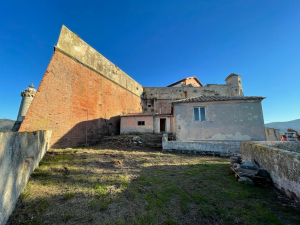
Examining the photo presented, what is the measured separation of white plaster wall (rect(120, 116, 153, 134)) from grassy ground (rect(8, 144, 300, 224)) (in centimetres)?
1119

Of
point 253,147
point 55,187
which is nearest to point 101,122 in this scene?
point 55,187

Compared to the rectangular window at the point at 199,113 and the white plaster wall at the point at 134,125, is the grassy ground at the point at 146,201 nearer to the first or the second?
the rectangular window at the point at 199,113

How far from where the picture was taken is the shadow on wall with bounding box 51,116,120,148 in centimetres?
1075

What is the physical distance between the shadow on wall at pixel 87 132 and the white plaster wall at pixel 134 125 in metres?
1.45

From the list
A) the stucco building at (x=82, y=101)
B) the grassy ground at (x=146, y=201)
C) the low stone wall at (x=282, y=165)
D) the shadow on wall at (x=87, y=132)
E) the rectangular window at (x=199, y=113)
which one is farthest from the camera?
the rectangular window at (x=199, y=113)

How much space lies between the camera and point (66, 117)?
1083 cm

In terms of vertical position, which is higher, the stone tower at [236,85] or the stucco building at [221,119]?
the stone tower at [236,85]

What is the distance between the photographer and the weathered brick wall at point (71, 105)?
938 centimetres

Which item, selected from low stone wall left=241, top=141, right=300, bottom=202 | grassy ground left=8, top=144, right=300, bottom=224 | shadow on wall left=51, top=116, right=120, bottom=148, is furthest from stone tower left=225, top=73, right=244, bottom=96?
grassy ground left=8, top=144, right=300, bottom=224

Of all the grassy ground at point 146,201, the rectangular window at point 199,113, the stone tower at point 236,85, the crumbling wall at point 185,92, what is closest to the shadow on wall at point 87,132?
the grassy ground at point 146,201

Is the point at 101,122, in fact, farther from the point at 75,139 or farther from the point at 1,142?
the point at 1,142

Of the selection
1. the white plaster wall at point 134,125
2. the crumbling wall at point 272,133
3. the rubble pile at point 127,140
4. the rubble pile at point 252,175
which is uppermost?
the white plaster wall at point 134,125

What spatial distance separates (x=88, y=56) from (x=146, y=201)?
15.0 meters

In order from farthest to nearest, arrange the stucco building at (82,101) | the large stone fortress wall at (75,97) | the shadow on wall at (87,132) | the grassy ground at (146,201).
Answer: the shadow on wall at (87,132) < the stucco building at (82,101) < the large stone fortress wall at (75,97) < the grassy ground at (146,201)
